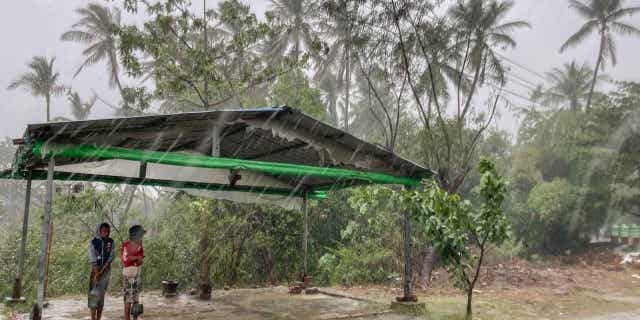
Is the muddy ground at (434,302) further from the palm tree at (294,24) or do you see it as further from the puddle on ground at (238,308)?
the palm tree at (294,24)

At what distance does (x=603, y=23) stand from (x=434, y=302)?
25677mm

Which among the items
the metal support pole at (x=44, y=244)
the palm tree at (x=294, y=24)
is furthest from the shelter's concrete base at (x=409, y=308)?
the palm tree at (x=294, y=24)

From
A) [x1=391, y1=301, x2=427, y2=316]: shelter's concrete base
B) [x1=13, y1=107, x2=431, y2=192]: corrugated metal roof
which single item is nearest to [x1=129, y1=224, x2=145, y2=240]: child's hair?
[x1=13, y1=107, x2=431, y2=192]: corrugated metal roof

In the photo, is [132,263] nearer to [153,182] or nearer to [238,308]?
[238,308]

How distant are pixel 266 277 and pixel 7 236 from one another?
7291mm

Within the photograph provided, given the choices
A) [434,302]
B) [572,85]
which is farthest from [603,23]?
[434,302]

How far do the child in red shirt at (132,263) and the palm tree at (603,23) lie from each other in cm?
2781

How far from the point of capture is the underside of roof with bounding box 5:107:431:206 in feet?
19.0

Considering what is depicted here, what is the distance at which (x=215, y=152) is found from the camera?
6816mm

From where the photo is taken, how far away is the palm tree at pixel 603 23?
2809cm

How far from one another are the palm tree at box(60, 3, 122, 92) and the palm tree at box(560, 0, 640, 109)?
26.2m

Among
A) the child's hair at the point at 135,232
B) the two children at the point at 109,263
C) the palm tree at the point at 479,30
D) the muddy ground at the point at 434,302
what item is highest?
the palm tree at the point at 479,30

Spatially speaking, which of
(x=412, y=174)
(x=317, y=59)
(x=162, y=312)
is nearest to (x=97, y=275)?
(x=162, y=312)

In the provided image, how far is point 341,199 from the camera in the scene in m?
15.5
